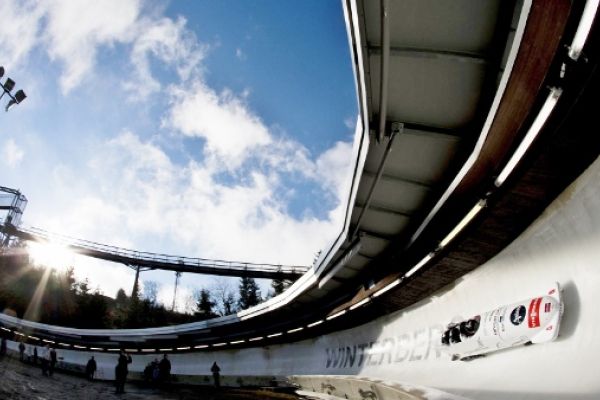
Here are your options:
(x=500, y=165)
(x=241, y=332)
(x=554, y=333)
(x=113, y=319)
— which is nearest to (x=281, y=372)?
(x=241, y=332)

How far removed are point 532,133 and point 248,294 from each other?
65128mm

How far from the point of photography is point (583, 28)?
9.91 ft

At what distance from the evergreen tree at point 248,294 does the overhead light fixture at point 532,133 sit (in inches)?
2410

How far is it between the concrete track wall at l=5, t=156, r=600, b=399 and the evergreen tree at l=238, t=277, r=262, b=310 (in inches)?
2146

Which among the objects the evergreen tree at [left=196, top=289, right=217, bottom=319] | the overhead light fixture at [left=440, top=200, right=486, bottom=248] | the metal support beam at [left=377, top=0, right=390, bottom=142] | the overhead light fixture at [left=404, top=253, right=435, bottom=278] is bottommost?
the overhead light fixture at [left=404, top=253, right=435, bottom=278]

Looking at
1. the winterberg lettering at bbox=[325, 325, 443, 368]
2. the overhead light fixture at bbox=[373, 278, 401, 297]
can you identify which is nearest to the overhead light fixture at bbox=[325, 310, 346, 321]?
the winterberg lettering at bbox=[325, 325, 443, 368]

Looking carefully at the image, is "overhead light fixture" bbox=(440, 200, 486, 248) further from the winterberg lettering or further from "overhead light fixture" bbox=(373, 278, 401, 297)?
the winterberg lettering

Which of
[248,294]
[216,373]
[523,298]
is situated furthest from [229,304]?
[523,298]

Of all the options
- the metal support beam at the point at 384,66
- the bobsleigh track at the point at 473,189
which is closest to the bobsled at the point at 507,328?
the bobsleigh track at the point at 473,189

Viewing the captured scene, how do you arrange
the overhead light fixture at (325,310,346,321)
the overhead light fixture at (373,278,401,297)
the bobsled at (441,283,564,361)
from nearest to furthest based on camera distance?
1. the bobsled at (441,283,564,361)
2. the overhead light fixture at (373,278,401,297)
3. the overhead light fixture at (325,310,346,321)

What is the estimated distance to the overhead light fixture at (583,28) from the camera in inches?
113

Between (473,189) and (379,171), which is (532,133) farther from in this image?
(379,171)

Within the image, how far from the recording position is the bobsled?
17.6 feet

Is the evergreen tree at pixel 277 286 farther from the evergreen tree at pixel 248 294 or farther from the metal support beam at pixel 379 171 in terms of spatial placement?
the metal support beam at pixel 379 171
